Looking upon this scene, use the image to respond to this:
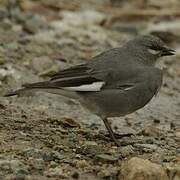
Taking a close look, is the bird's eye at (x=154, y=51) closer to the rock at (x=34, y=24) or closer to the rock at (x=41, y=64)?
the rock at (x=41, y=64)

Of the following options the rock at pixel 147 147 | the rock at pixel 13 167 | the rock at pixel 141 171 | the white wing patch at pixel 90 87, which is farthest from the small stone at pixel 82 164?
the white wing patch at pixel 90 87

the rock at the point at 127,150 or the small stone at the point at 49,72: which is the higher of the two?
the rock at the point at 127,150

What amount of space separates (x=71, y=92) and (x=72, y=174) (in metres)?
1.22

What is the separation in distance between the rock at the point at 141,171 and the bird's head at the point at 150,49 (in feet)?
5.89

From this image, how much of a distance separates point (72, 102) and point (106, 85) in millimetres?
1728

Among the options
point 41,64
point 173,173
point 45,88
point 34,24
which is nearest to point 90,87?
point 45,88

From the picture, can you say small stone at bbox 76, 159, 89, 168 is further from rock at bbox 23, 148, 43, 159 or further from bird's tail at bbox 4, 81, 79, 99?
bird's tail at bbox 4, 81, 79, 99

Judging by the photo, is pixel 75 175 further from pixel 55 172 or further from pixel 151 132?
pixel 151 132

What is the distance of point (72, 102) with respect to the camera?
26.2 ft

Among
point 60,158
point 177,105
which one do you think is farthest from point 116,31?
point 60,158

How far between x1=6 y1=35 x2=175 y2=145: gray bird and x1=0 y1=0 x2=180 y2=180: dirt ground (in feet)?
1.16

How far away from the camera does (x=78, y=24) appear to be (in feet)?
35.3

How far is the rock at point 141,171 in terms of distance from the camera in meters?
5.02

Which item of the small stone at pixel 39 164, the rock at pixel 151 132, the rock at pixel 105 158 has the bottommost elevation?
the rock at pixel 151 132
